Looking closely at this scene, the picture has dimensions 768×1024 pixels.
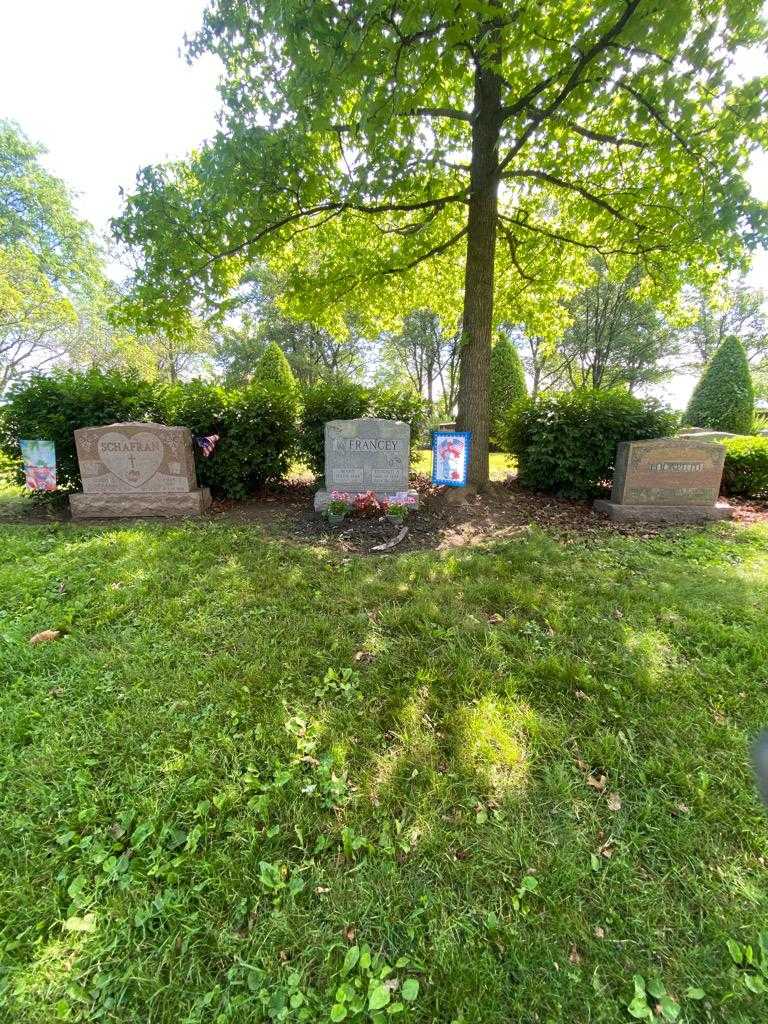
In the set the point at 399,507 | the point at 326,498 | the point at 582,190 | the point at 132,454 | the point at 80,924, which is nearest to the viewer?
the point at 80,924

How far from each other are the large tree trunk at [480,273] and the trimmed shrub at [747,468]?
3951 millimetres

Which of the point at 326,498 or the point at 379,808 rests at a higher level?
the point at 326,498

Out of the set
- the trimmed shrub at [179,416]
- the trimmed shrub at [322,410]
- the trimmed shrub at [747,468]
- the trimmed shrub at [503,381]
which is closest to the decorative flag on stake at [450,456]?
the trimmed shrub at [322,410]

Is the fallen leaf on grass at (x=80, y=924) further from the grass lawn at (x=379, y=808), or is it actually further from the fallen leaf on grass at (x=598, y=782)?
the fallen leaf on grass at (x=598, y=782)

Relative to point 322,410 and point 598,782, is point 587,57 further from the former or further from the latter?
point 598,782

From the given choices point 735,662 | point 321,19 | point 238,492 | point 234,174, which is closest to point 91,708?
point 735,662

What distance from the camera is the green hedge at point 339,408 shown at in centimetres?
612

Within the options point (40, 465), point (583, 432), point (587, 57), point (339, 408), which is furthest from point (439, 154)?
point (40, 465)

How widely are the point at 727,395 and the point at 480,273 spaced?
951 centimetres

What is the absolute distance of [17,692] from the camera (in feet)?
7.86

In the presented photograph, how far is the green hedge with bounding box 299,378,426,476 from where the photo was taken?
6.12 metres

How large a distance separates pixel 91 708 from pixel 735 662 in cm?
373

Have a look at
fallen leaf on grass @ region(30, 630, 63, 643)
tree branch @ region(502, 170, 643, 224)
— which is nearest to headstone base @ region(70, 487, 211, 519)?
fallen leaf on grass @ region(30, 630, 63, 643)

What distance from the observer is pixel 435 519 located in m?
5.45
